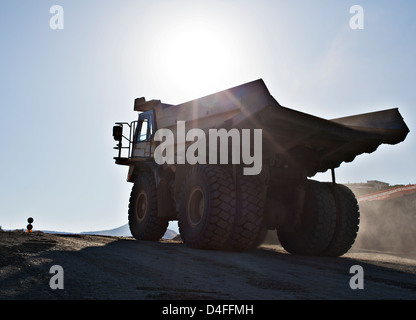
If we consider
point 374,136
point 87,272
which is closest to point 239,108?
point 374,136

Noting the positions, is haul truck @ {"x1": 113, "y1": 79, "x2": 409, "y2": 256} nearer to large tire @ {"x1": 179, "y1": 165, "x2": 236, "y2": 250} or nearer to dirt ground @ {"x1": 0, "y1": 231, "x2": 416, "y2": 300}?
large tire @ {"x1": 179, "y1": 165, "x2": 236, "y2": 250}

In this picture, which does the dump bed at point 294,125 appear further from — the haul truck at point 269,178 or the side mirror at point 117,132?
the side mirror at point 117,132

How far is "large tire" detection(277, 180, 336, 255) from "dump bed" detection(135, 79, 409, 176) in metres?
0.40

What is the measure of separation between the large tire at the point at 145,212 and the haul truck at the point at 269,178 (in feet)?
1.87

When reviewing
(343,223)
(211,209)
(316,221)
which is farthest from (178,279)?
(343,223)

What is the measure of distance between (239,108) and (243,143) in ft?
2.09

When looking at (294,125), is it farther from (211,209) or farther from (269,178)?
(211,209)

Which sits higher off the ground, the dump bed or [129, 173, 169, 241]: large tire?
the dump bed

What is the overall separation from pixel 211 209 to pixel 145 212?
11.9ft

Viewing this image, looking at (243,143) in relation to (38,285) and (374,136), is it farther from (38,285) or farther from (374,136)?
(38,285)

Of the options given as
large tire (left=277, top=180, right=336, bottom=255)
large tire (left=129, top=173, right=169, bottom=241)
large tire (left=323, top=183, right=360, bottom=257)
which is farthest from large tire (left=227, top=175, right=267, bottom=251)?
large tire (left=129, top=173, right=169, bottom=241)

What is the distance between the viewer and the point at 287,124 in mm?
5637

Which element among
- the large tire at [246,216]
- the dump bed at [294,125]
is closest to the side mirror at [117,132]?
the dump bed at [294,125]

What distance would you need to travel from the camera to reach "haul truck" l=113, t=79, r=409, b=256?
5641 millimetres
